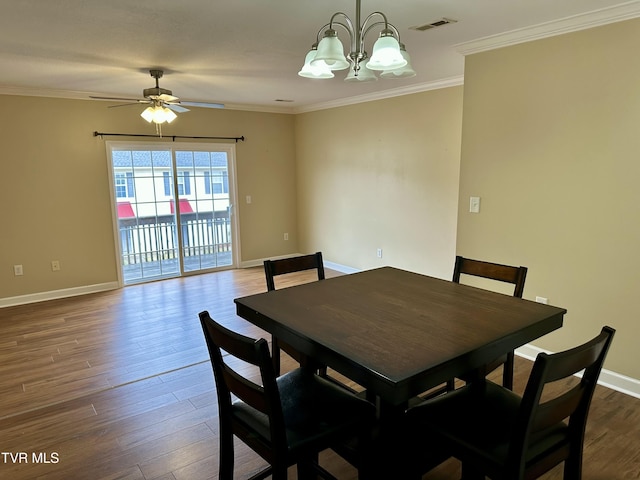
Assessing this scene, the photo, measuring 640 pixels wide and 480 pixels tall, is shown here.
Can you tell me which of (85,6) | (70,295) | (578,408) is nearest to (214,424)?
(578,408)

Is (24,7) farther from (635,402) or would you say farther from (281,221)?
(281,221)

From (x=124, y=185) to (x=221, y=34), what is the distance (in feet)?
10.8

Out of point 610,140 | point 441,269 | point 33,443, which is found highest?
point 610,140

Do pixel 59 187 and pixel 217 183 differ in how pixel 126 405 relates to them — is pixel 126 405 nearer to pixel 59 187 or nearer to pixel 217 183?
pixel 59 187

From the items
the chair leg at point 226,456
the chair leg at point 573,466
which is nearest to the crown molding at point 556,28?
the chair leg at point 573,466

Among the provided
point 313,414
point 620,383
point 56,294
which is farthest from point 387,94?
point 56,294

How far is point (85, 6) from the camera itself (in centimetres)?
235

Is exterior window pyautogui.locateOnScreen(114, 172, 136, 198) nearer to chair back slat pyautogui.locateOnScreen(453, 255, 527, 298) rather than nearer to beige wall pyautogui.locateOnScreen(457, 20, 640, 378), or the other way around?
beige wall pyautogui.locateOnScreen(457, 20, 640, 378)

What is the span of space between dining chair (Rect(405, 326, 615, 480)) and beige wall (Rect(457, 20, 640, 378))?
1.59 m

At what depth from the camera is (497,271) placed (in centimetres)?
235

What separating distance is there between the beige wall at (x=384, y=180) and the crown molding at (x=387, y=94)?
0.19 ft

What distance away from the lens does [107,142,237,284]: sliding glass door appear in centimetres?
552

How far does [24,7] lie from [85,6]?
1.09ft

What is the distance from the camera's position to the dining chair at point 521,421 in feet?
4.17
